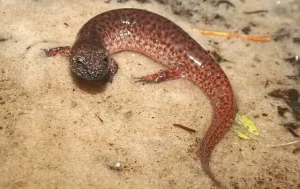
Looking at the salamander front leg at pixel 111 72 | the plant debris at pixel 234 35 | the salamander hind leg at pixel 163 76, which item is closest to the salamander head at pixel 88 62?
the salamander front leg at pixel 111 72

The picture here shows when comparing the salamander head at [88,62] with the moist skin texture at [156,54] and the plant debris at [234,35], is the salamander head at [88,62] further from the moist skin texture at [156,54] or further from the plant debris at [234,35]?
the plant debris at [234,35]

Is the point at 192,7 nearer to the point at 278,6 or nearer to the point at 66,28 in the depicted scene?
the point at 278,6

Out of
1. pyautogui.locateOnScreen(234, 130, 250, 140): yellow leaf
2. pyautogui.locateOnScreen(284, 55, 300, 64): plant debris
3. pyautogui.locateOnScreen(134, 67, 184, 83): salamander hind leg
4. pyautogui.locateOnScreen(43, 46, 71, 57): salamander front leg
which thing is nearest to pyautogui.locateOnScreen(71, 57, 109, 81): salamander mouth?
pyautogui.locateOnScreen(43, 46, 71, 57): salamander front leg

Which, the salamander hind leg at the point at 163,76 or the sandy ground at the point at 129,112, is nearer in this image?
the sandy ground at the point at 129,112

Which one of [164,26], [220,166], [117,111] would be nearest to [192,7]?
[164,26]

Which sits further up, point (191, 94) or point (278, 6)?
point (278, 6)

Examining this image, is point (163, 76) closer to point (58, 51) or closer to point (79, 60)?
point (79, 60)

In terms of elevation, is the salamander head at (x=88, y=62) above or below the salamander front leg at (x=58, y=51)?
above
